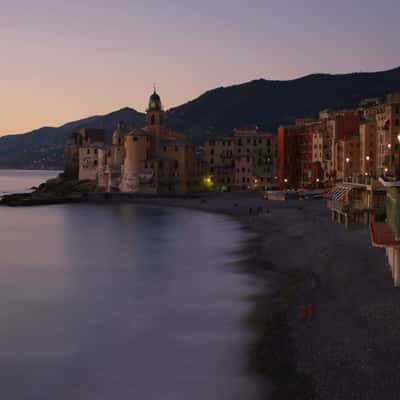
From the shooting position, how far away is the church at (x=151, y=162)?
122188 mm

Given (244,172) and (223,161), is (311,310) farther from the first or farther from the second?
(223,161)

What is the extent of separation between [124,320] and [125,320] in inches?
2.4

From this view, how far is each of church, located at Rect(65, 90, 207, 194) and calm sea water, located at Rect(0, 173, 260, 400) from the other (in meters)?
A: 57.1

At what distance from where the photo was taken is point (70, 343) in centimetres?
2684

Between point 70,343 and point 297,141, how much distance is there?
102922mm

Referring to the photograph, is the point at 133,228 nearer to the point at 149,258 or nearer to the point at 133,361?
the point at 149,258

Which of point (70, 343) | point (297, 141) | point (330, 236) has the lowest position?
point (70, 343)

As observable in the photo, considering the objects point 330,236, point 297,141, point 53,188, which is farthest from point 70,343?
point 53,188

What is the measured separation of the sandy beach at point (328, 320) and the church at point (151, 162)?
2978 inches

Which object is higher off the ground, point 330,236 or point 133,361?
point 330,236

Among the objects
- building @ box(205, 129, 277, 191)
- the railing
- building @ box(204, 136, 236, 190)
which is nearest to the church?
building @ box(204, 136, 236, 190)

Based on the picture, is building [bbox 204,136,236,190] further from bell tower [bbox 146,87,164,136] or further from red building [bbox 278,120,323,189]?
bell tower [bbox 146,87,164,136]

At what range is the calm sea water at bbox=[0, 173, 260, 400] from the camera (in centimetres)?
2134

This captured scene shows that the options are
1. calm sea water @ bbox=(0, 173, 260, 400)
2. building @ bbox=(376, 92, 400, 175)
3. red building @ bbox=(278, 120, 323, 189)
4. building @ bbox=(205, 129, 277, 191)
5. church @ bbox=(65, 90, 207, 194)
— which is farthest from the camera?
building @ bbox=(205, 129, 277, 191)
